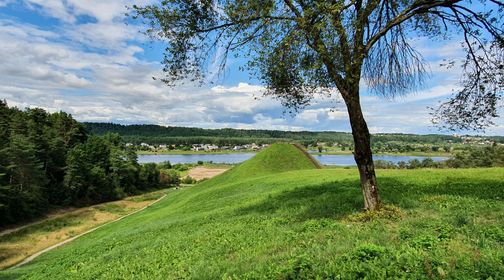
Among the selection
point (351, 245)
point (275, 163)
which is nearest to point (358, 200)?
point (351, 245)

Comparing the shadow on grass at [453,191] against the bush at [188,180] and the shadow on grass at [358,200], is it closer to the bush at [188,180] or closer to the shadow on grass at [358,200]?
the shadow on grass at [358,200]

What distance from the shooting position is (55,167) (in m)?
86.1

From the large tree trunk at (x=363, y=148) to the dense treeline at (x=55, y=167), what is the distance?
56.6 meters

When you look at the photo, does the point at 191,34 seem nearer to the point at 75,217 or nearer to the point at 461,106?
the point at 461,106

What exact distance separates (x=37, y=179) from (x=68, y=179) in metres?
10.1

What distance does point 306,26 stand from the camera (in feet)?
37.8

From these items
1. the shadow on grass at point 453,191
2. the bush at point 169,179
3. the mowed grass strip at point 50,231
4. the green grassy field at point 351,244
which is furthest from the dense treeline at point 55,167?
the shadow on grass at point 453,191

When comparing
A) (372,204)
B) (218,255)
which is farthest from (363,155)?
(218,255)

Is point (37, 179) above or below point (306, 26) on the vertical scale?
below

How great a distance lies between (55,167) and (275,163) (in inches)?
2345

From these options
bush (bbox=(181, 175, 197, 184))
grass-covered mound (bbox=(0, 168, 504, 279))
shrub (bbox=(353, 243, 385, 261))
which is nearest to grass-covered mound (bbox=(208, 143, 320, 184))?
grass-covered mound (bbox=(0, 168, 504, 279))

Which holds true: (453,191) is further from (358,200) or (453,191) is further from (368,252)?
(368,252)

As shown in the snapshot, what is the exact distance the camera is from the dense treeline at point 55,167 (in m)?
64.8

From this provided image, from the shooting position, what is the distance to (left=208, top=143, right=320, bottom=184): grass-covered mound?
5444 centimetres
